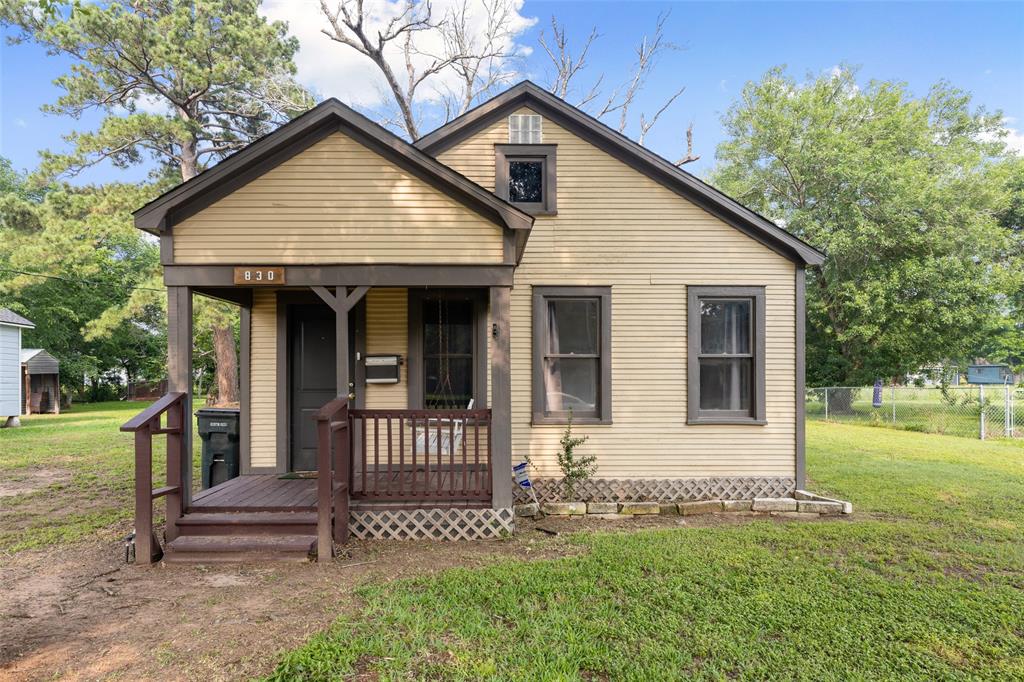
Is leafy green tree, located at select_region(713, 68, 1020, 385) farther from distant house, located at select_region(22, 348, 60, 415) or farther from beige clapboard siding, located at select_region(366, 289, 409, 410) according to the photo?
distant house, located at select_region(22, 348, 60, 415)

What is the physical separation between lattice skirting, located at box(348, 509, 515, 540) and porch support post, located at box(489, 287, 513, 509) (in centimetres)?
21

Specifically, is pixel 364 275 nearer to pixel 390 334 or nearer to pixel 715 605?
pixel 390 334

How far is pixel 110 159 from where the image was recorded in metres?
15.4

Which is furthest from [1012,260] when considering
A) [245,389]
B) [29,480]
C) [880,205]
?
[29,480]

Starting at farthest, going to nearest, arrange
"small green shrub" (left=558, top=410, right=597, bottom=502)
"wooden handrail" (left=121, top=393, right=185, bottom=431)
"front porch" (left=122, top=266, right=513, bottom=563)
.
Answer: "small green shrub" (left=558, top=410, right=597, bottom=502)
"front porch" (left=122, top=266, right=513, bottom=563)
"wooden handrail" (left=121, top=393, right=185, bottom=431)

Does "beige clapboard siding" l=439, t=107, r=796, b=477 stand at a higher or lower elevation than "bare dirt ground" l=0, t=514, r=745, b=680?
higher

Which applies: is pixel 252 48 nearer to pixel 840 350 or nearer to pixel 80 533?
pixel 80 533

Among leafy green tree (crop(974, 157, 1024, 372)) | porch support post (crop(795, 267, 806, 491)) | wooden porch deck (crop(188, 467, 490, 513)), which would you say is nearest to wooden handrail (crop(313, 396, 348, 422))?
wooden porch deck (crop(188, 467, 490, 513))

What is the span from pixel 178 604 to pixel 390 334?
355cm

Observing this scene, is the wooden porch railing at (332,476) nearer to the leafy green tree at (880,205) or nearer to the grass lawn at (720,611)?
the grass lawn at (720,611)

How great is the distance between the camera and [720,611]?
338 cm

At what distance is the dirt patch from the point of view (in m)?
7.07

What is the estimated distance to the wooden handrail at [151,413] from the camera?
13.3ft

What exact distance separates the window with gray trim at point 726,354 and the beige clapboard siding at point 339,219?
125 inches
